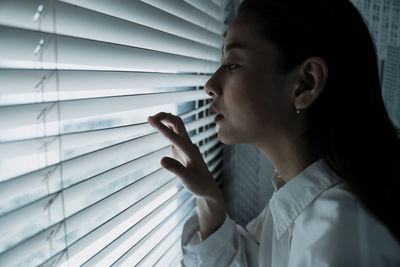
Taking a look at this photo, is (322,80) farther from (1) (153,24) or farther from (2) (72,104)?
(2) (72,104)

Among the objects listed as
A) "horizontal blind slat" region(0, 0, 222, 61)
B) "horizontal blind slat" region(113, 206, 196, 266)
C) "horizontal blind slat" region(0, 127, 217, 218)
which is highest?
"horizontal blind slat" region(0, 0, 222, 61)

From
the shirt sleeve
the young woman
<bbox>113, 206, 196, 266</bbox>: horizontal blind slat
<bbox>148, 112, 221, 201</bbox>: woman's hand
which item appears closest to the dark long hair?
the young woman

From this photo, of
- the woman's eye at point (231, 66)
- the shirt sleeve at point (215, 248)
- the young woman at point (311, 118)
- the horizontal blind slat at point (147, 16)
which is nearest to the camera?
the horizontal blind slat at point (147, 16)

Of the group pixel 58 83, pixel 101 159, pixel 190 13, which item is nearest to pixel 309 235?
pixel 101 159

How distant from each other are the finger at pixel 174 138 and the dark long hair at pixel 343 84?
1.11 feet

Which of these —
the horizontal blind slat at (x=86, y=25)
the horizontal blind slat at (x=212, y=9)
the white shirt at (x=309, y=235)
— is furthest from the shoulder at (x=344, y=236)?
the horizontal blind slat at (x=212, y=9)

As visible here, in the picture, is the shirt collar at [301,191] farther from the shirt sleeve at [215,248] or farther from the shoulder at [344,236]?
the shirt sleeve at [215,248]

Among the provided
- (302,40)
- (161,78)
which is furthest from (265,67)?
(161,78)

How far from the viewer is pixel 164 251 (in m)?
0.99

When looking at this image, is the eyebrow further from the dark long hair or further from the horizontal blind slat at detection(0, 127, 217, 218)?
the horizontal blind slat at detection(0, 127, 217, 218)

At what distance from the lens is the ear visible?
76cm

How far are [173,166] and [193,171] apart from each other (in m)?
0.13

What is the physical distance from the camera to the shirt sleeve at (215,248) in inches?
40.9

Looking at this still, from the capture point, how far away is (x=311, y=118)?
2.84ft
